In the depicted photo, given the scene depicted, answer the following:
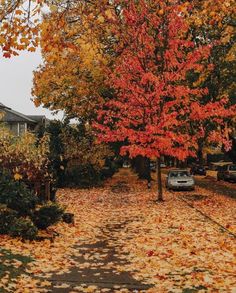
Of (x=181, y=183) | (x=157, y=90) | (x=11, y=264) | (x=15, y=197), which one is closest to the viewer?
(x=11, y=264)

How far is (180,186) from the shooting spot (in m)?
30.5

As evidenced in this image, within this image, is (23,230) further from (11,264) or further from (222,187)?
(222,187)

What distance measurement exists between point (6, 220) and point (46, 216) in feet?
3.77

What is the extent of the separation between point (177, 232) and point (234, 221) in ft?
11.1

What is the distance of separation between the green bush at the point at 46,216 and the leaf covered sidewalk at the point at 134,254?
542 millimetres

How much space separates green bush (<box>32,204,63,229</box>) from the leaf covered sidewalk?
54 cm

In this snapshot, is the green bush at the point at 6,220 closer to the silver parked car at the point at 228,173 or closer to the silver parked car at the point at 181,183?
the silver parked car at the point at 181,183

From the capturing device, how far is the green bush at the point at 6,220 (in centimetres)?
1229

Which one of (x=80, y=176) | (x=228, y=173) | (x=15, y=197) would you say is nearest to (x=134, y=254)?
(x=15, y=197)

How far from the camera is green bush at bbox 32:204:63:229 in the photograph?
13.0 meters

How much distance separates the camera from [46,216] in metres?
13.0

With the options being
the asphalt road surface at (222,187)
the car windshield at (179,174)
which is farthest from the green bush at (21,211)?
the car windshield at (179,174)

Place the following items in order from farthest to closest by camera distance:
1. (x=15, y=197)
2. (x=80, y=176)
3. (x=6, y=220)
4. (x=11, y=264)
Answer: (x=80, y=176) < (x=15, y=197) < (x=6, y=220) < (x=11, y=264)

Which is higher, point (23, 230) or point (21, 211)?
point (21, 211)
